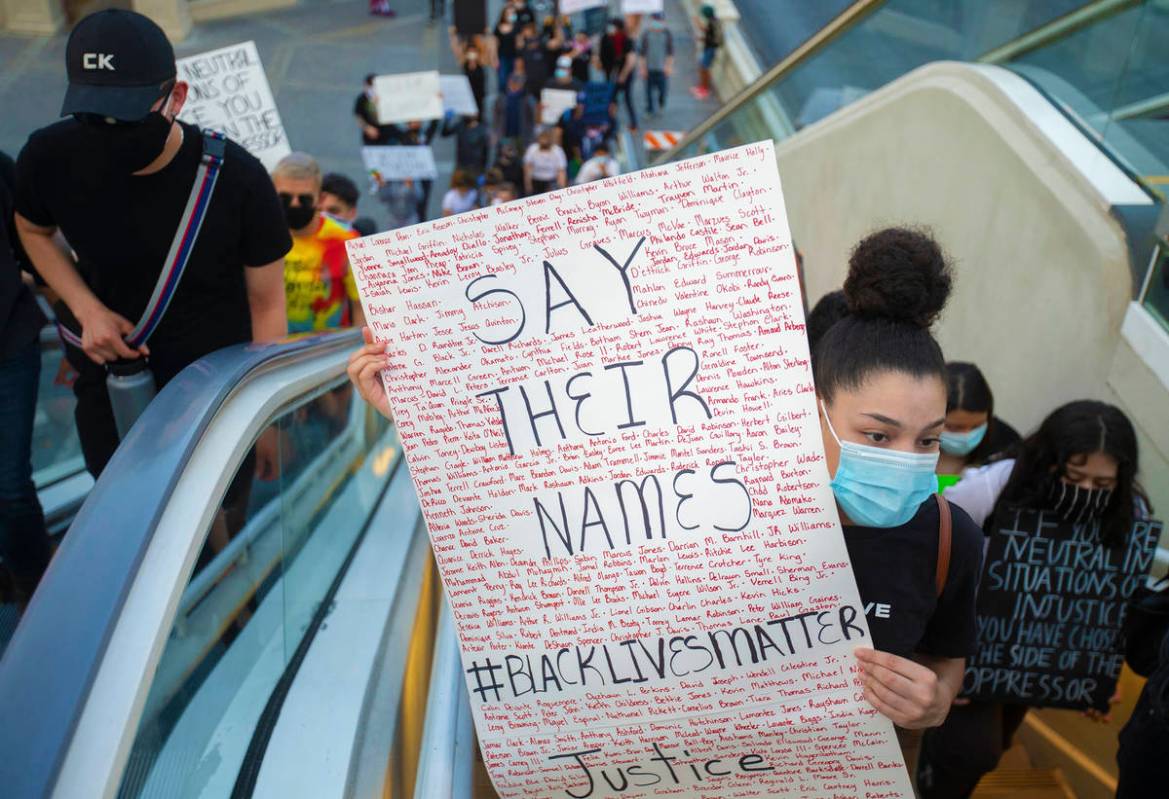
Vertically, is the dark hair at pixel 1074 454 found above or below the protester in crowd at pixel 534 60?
above

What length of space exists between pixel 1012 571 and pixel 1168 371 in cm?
147

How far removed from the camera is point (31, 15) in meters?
4.42

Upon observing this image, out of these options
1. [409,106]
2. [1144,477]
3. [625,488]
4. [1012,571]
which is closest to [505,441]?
[625,488]

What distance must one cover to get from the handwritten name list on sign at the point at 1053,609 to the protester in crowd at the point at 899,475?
852 mm

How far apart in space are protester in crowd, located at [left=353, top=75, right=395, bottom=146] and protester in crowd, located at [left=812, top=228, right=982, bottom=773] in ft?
32.2

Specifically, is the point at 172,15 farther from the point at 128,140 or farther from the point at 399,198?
the point at 128,140

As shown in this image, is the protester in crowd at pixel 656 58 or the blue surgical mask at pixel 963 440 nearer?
the blue surgical mask at pixel 963 440

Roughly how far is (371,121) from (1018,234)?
7868 mm

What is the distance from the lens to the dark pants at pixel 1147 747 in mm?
2293

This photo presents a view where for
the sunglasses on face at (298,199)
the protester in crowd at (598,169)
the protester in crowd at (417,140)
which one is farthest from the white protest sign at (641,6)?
the sunglasses on face at (298,199)

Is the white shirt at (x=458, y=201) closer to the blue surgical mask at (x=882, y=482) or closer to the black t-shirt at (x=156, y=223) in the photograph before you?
the black t-shirt at (x=156, y=223)

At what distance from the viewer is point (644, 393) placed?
1909 millimetres

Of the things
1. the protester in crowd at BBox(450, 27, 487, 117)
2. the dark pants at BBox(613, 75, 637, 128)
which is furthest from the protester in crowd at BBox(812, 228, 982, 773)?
the dark pants at BBox(613, 75, 637, 128)

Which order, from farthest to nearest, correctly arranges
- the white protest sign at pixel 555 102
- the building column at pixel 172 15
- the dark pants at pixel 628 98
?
the dark pants at pixel 628 98 → the white protest sign at pixel 555 102 → the building column at pixel 172 15
